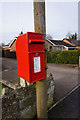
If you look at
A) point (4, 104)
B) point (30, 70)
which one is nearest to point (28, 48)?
point (30, 70)

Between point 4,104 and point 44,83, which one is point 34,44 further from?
point 4,104

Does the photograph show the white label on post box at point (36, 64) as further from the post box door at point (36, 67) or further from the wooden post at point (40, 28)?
the wooden post at point (40, 28)

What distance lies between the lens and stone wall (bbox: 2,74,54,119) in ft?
5.55

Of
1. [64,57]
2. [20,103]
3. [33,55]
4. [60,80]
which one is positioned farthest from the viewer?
[64,57]

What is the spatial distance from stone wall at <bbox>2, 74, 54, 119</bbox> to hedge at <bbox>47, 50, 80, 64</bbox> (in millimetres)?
9483

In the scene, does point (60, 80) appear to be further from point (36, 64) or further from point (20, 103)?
point (36, 64)

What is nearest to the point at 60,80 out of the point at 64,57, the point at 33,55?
the point at 33,55

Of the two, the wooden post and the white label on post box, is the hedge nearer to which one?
the wooden post

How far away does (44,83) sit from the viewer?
171 centimetres

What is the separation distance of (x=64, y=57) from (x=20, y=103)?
10.1 meters

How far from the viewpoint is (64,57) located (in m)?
11.2

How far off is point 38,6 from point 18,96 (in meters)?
1.91

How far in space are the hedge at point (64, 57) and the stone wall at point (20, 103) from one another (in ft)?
31.1

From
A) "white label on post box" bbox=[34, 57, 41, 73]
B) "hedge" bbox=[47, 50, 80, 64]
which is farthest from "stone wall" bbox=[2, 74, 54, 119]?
"hedge" bbox=[47, 50, 80, 64]
